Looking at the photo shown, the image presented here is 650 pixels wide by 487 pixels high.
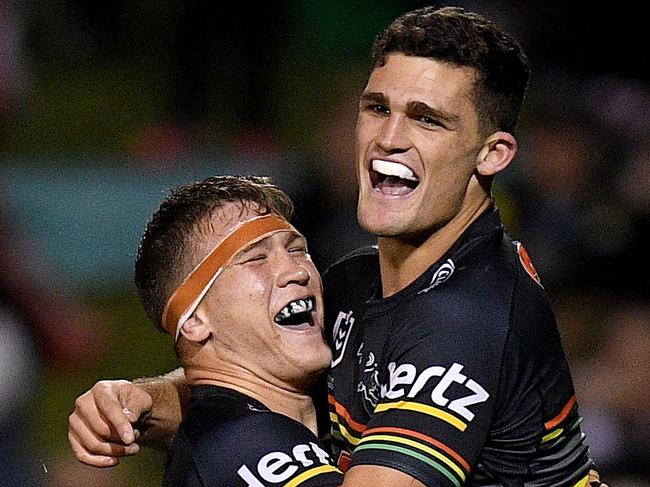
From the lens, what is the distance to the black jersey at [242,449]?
2.75 m

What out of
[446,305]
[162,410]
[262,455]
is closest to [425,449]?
[446,305]

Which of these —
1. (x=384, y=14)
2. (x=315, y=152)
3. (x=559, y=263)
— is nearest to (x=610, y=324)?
(x=559, y=263)

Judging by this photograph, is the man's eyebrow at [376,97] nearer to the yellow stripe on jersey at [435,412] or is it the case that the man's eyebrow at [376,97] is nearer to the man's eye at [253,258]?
the man's eye at [253,258]

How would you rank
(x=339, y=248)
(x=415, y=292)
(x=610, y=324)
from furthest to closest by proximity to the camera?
1. (x=610, y=324)
2. (x=339, y=248)
3. (x=415, y=292)

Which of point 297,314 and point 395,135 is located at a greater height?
point 395,135

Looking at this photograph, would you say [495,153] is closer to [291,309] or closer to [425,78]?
[425,78]

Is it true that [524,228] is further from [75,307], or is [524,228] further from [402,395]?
[402,395]

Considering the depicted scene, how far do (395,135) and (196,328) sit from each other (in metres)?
0.71

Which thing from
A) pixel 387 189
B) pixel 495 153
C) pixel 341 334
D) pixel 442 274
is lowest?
pixel 341 334

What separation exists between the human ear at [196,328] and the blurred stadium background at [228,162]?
2168 millimetres

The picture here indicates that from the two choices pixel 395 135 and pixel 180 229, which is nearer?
pixel 395 135

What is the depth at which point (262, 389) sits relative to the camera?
3137mm

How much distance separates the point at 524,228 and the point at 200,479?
3.31 metres

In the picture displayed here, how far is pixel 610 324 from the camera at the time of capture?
226 inches
